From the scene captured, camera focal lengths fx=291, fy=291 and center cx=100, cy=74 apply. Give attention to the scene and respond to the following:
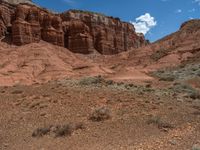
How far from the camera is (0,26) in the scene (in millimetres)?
48719

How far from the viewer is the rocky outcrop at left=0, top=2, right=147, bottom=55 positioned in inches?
1975

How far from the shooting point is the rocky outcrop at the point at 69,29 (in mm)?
50156

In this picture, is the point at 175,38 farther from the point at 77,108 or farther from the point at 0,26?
the point at 77,108

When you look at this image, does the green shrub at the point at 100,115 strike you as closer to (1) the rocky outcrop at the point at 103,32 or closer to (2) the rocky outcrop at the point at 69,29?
(2) the rocky outcrop at the point at 69,29

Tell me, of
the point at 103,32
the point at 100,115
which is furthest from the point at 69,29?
the point at 100,115

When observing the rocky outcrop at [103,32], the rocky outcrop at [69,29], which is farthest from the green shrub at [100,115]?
the rocky outcrop at [103,32]

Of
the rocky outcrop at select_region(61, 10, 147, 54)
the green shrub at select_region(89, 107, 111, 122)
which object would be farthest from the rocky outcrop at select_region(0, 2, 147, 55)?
the green shrub at select_region(89, 107, 111, 122)

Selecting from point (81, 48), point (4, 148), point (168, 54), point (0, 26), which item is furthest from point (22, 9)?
point (4, 148)

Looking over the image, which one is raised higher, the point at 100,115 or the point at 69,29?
the point at 69,29

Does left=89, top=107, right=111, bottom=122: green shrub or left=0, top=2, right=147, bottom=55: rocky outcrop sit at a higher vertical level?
left=0, top=2, right=147, bottom=55: rocky outcrop

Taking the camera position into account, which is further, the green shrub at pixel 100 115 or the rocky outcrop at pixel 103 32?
the rocky outcrop at pixel 103 32

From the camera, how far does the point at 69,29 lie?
60.6m

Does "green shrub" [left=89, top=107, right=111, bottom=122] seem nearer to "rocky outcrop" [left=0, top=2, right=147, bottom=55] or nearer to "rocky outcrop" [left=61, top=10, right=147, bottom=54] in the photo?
"rocky outcrop" [left=0, top=2, right=147, bottom=55]

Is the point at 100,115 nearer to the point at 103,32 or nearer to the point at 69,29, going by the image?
the point at 69,29
